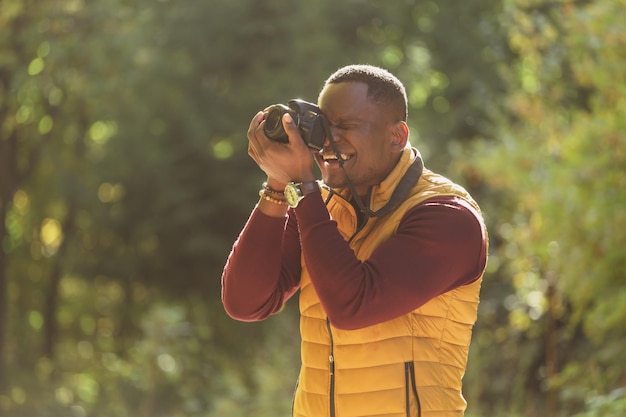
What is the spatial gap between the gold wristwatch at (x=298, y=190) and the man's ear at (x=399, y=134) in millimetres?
278

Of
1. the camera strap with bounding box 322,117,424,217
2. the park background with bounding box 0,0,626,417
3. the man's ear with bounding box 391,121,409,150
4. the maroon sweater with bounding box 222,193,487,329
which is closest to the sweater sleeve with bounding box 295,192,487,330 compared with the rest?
Answer: the maroon sweater with bounding box 222,193,487,329

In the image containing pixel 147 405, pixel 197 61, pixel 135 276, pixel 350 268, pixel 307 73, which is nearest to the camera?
pixel 350 268

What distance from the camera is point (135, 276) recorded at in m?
12.9

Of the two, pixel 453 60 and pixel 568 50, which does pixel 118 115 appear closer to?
pixel 453 60

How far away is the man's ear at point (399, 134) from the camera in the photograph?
286 centimetres

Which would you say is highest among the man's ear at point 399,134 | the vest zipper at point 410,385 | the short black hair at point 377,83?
the short black hair at point 377,83

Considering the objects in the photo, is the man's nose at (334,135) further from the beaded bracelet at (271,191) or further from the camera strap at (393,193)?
the beaded bracelet at (271,191)

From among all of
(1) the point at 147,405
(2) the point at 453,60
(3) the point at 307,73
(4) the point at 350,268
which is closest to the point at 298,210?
(4) the point at 350,268

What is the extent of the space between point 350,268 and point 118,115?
Result: 923 cm

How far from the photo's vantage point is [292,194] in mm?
2701

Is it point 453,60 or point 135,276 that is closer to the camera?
point 453,60

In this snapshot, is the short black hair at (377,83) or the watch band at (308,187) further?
the short black hair at (377,83)

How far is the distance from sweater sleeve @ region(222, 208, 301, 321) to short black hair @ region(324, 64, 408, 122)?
0.40 m

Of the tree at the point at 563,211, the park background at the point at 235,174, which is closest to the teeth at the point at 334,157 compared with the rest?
the tree at the point at 563,211
